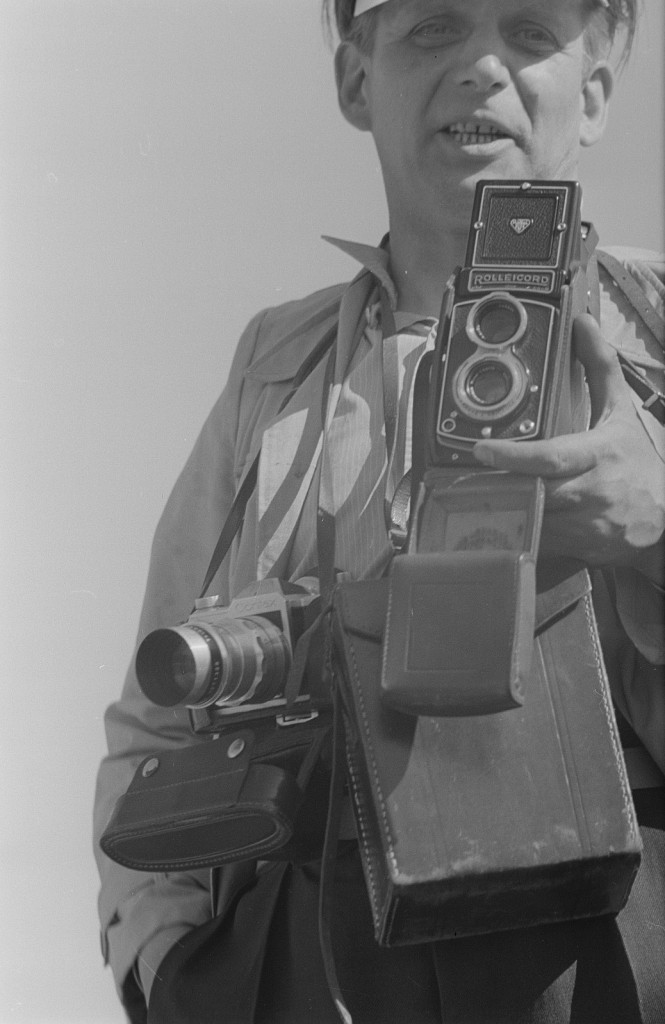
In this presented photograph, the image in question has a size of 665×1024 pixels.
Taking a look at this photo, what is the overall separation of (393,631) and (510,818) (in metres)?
0.20

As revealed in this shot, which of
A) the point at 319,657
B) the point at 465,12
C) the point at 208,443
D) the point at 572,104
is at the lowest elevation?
the point at 319,657

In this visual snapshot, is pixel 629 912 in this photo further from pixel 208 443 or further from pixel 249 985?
pixel 208 443

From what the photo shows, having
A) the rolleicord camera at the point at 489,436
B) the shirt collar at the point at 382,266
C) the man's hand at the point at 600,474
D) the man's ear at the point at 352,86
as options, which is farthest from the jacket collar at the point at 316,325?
the man's hand at the point at 600,474

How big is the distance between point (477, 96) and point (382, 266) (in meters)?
0.26

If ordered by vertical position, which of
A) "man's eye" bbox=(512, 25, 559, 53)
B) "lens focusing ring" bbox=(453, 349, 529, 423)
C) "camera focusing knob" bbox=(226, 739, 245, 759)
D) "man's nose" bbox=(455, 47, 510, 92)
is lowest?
"camera focusing knob" bbox=(226, 739, 245, 759)

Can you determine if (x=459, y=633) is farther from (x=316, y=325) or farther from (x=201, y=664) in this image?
(x=316, y=325)

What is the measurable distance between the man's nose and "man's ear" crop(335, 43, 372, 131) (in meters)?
0.25

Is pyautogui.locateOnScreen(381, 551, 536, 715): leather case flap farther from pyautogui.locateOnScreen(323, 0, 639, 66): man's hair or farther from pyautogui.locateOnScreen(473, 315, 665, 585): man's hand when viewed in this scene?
pyautogui.locateOnScreen(323, 0, 639, 66): man's hair

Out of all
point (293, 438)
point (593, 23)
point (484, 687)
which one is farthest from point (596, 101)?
point (484, 687)

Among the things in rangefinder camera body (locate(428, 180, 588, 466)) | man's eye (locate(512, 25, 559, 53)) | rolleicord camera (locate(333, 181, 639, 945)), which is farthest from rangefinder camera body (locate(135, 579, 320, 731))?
man's eye (locate(512, 25, 559, 53))

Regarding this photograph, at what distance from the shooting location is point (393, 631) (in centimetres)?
128

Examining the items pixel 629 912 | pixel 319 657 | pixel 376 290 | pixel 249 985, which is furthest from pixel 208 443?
pixel 629 912

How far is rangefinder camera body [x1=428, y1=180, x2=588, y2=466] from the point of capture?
1.37m

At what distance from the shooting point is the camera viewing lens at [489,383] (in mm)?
1378
